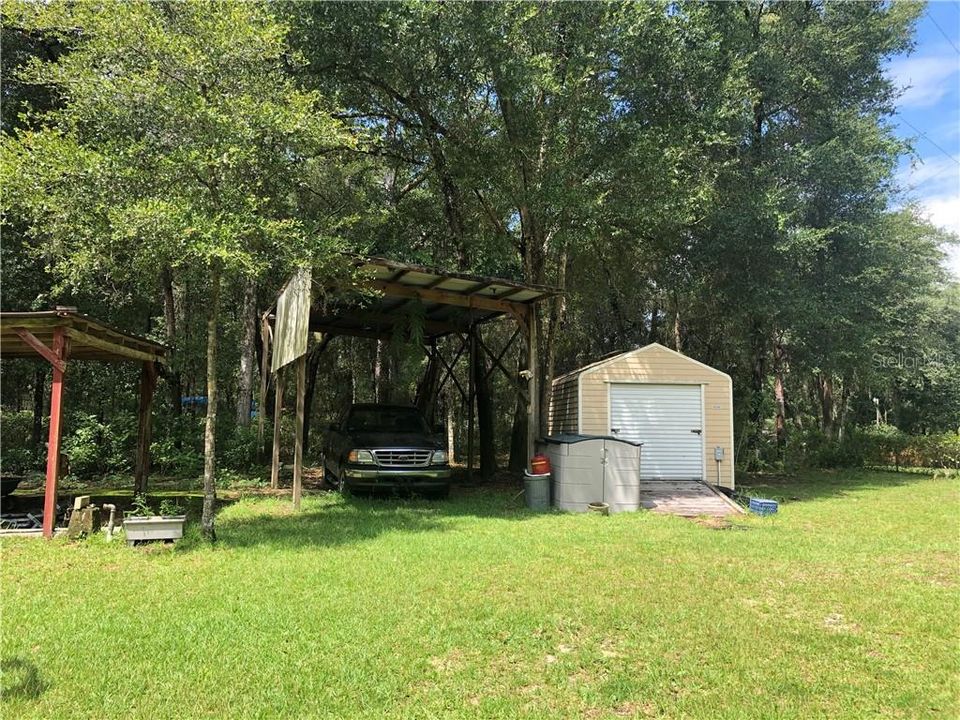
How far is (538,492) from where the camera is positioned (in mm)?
10125

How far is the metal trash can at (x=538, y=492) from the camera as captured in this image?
10086mm

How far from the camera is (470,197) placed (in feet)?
51.4

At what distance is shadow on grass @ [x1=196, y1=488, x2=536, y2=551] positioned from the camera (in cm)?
716

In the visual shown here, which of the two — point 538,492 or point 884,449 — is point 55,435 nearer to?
point 538,492

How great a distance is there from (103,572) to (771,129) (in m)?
17.1

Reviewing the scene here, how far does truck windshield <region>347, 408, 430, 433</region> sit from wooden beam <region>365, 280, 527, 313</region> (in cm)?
214

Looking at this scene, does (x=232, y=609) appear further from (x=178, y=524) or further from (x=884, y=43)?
(x=884, y=43)

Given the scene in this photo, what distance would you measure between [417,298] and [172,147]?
4.85 metres

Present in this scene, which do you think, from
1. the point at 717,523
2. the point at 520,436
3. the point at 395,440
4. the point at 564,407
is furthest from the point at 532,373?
the point at 717,523

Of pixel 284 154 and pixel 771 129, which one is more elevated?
pixel 771 129

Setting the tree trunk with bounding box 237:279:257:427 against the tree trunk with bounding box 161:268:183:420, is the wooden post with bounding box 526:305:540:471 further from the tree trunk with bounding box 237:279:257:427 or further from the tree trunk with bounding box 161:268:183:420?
the tree trunk with bounding box 161:268:183:420

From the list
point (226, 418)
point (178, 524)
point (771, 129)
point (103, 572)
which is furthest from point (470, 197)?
point (103, 572)

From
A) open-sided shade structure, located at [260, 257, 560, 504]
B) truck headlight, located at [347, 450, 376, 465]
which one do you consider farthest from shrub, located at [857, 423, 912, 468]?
truck headlight, located at [347, 450, 376, 465]

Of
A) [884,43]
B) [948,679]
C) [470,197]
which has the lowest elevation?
[948,679]
